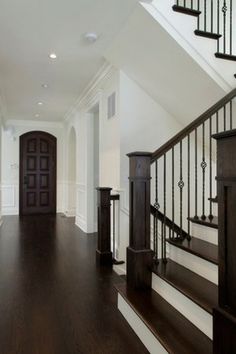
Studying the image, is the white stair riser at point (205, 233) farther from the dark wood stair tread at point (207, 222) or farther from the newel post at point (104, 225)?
the newel post at point (104, 225)

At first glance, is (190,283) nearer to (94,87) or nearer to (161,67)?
(161,67)

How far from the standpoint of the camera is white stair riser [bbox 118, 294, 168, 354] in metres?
1.72

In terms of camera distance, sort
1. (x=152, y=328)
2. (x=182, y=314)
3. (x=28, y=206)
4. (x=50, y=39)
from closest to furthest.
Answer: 1. (x=152, y=328)
2. (x=182, y=314)
3. (x=50, y=39)
4. (x=28, y=206)

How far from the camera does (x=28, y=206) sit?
852cm

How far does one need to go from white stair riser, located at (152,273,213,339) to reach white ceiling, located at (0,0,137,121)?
261cm

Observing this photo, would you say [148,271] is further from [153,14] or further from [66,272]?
[153,14]

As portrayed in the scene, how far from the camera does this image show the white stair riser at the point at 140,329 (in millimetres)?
1716

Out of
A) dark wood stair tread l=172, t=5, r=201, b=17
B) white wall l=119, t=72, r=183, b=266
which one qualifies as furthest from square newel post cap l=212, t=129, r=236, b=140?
white wall l=119, t=72, r=183, b=266

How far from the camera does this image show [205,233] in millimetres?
2549

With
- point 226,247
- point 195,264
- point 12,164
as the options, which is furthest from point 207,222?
point 12,164

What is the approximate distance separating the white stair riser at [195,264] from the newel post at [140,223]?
260 millimetres

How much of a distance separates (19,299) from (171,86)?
115 inches

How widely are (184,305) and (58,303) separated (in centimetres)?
127

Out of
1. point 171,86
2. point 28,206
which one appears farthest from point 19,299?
point 28,206
